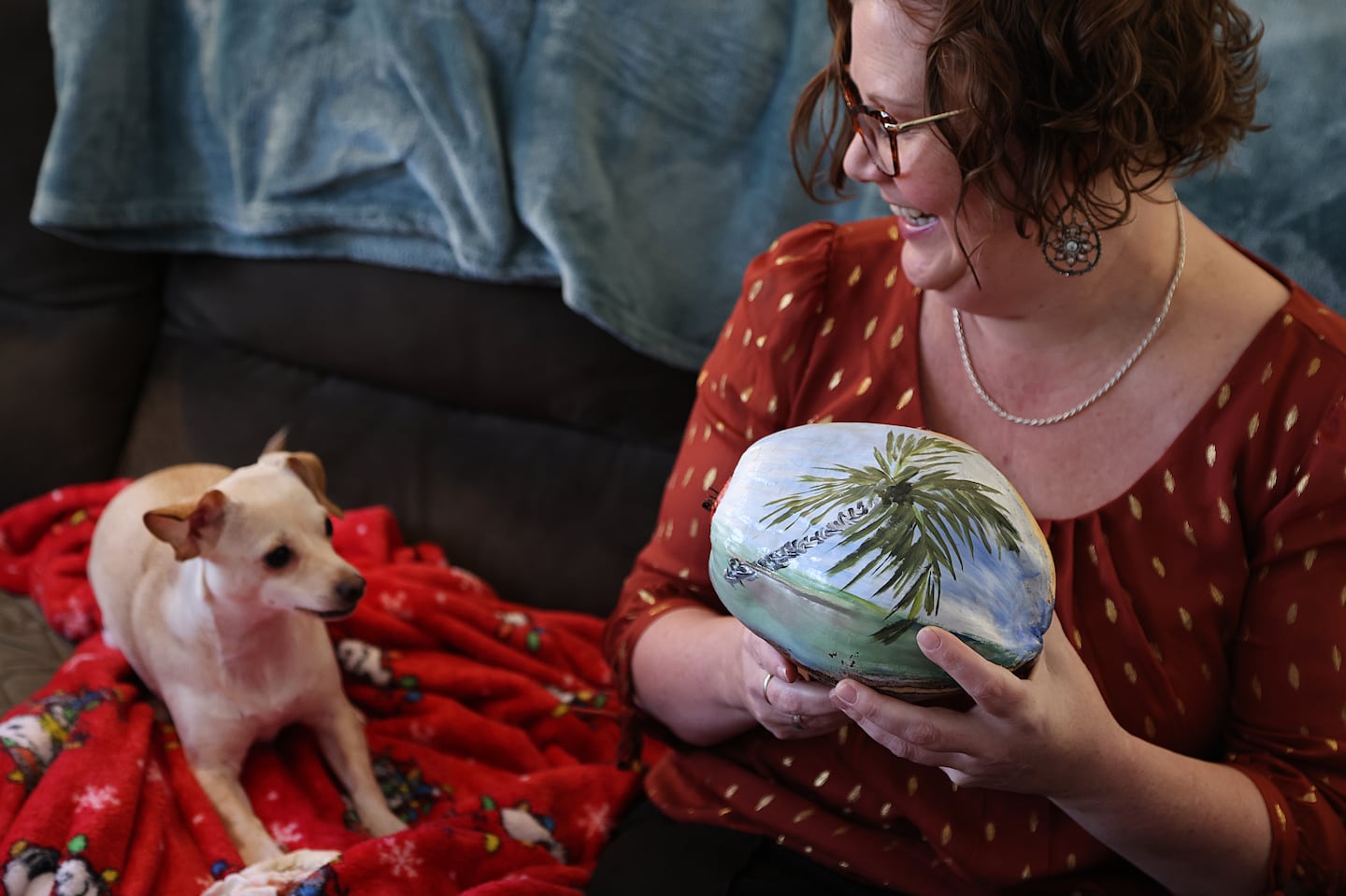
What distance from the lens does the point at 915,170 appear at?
2.88ft

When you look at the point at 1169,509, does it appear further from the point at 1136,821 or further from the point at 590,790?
the point at 590,790

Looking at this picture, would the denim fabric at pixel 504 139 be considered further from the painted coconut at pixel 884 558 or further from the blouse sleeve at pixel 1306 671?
the painted coconut at pixel 884 558

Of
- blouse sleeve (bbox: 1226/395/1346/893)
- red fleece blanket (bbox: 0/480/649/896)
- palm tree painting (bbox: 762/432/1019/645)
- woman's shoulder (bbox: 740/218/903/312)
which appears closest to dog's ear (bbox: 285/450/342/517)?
red fleece blanket (bbox: 0/480/649/896)

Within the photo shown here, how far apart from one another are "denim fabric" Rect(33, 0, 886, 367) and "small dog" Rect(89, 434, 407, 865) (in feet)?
1.66

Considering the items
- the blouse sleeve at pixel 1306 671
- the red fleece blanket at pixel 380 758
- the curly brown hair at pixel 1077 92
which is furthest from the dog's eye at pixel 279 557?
the blouse sleeve at pixel 1306 671

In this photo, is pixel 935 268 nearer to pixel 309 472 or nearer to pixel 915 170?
pixel 915 170

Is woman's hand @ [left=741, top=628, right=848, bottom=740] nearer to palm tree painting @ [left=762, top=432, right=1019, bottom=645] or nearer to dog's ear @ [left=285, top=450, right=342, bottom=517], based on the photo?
palm tree painting @ [left=762, top=432, right=1019, bottom=645]

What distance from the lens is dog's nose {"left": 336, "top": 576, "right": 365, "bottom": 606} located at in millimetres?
1066

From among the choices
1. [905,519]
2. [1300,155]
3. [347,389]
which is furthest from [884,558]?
[347,389]

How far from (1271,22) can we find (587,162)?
0.83 m

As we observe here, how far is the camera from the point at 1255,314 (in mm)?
964

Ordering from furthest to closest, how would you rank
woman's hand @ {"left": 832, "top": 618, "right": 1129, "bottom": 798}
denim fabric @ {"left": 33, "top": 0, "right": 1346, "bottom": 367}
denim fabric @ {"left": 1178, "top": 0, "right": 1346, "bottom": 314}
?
denim fabric @ {"left": 33, "top": 0, "right": 1346, "bottom": 367}, denim fabric @ {"left": 1178, "top": 0, "right": 1346, "bottom": 314}, woman's hand @ {"left": 832, "top": 618, "right": 1129, "bottom": 798}

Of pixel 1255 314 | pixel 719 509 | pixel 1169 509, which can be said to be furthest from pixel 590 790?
pixel 1255 314

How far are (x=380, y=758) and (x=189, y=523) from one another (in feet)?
1.30
